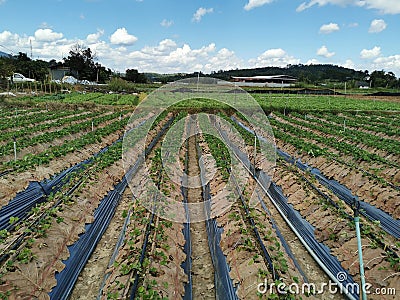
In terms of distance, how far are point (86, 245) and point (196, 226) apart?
7.49ft

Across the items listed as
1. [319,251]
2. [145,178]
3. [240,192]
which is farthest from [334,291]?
[145,178]

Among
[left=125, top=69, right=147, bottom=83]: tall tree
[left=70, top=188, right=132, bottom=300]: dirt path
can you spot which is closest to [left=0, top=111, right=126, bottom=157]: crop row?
[left=70, top=188, right=132, bottom=300]: dirt path

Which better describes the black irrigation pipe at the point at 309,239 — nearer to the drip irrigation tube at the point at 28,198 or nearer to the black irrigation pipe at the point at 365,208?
the black irrigation pipe at the point at 365,208

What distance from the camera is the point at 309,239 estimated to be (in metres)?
6.64

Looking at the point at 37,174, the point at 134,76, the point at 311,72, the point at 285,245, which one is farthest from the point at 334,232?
the point at 311,72

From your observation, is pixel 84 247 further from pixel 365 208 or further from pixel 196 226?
pixel 365 208

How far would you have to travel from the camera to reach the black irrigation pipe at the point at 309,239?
5.20m

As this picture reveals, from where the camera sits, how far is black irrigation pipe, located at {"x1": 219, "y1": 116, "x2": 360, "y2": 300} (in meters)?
5.20

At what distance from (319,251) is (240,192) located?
259 cm

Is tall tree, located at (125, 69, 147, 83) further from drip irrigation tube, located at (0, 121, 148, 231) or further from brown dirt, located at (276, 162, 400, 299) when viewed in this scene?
brown dirt, located at (276, 162, 400, 299)

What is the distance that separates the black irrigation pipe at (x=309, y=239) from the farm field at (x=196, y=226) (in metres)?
0.03

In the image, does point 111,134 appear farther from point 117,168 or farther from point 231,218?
point 231,218

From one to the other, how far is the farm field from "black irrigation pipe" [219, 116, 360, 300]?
3cm

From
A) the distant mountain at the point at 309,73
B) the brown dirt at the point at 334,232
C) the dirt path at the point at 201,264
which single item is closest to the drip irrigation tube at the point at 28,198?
the dirt path at the point at 201,264
